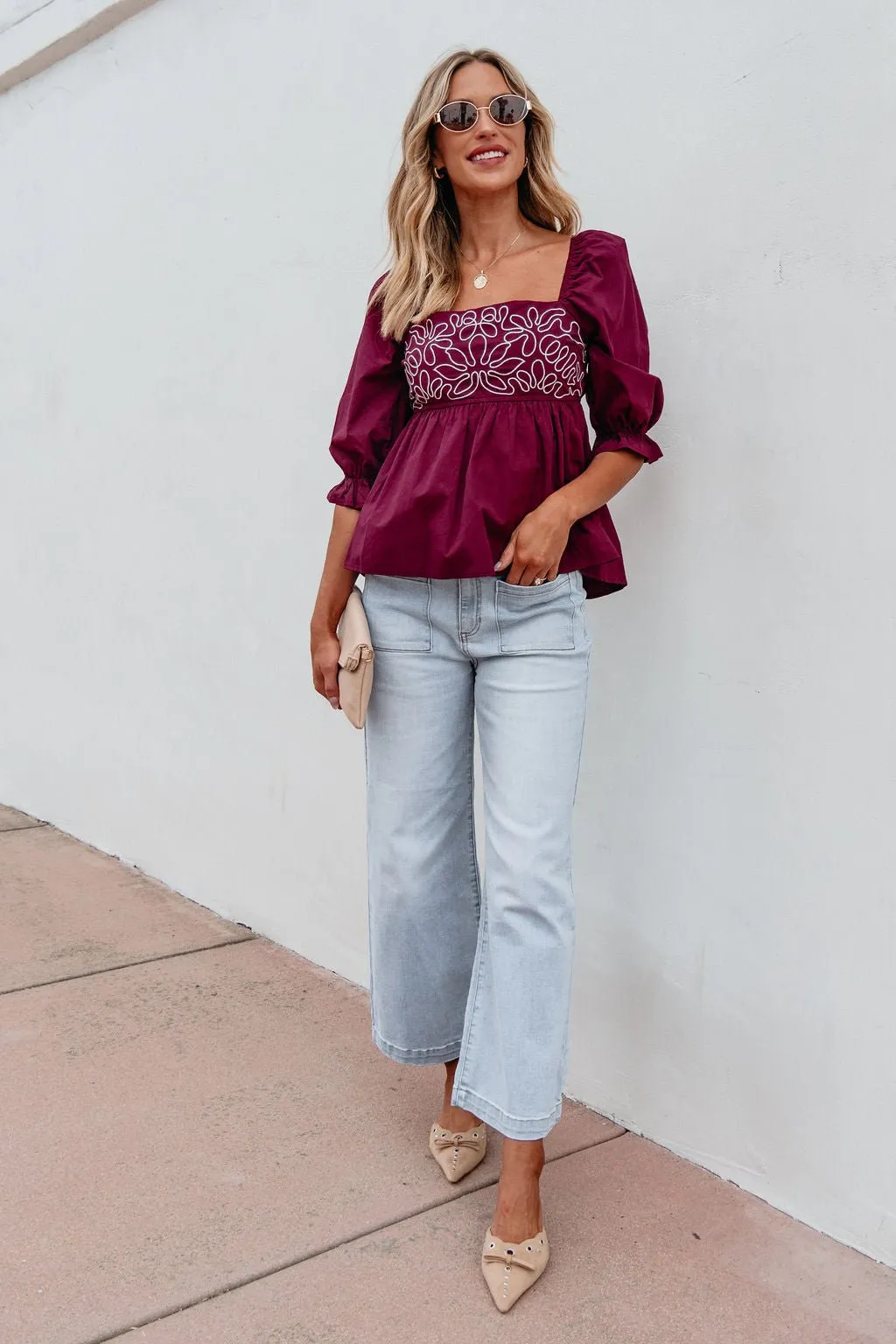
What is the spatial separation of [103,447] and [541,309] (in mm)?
2576

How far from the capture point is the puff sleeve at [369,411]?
94.7 inches

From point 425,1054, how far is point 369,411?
1236 millimetres

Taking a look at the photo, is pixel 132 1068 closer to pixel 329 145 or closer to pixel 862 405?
pixel 862 405

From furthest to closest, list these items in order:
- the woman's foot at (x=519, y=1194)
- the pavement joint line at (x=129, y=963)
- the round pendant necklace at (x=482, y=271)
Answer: the pavement joint line at (x=129, y=963) < the round pendant necklace at (x=482, y=271) < the woman's foot at (x=519, y=1194)

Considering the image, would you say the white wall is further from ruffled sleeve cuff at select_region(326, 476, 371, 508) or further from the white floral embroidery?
ruffled sleeve cuff at select_region(326, 476, 371, 508)

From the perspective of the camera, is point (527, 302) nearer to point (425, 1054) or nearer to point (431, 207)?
point (431, 207)

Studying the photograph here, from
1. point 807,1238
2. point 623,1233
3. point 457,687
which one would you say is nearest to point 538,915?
point 457,687

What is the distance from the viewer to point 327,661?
2479mm

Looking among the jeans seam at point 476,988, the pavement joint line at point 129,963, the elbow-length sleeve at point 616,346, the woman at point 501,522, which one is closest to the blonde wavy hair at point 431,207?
the woman at point 501,522

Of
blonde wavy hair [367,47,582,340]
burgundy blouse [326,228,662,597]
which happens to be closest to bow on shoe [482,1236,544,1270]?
burgundy blouse [326,228,662,597]

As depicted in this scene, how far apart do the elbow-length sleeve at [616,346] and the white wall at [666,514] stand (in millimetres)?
213

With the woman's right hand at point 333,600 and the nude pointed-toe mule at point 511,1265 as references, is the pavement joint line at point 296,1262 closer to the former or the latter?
the nude pointed-toe mule at point 511,1265

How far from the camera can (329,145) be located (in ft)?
11.0

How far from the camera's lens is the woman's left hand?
214 centimetres
